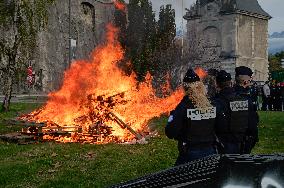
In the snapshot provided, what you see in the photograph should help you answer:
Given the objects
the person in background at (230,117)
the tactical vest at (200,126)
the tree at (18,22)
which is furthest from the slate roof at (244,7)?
the tactical vest at (200,126)

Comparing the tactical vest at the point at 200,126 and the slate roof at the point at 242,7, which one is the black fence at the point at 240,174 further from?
the slate roof at the point at 242,7

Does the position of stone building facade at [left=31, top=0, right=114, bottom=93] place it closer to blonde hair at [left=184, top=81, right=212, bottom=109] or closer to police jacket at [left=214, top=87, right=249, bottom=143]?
police jacket at [left=214, top=87, right=249, bottom=143]

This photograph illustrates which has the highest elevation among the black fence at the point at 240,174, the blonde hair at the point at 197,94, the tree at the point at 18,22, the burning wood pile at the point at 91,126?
the tree at the point at 18,22

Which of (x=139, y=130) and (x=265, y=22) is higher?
(x=265, y=22)

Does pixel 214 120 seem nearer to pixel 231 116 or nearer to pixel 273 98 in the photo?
pixel 231 116

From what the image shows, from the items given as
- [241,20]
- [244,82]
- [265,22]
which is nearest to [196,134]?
[244,82]

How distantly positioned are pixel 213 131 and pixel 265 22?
202ft

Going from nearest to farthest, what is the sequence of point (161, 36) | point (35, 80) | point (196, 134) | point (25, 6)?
1. point (196, 134)
2. point (25, 6)
3. point (161, 36)
4. point (35, 80)

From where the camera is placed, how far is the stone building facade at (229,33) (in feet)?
189

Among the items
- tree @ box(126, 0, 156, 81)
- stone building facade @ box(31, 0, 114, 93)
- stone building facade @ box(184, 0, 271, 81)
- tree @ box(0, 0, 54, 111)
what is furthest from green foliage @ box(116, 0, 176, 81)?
stone building facade @ box(184, 0, 271, 81)

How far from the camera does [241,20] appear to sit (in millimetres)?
59219

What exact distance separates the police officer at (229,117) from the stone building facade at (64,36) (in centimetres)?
3530

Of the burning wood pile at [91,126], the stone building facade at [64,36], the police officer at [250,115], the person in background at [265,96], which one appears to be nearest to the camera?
the police officer at [250,115]

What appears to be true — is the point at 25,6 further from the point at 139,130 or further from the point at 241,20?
the point at 241,20
